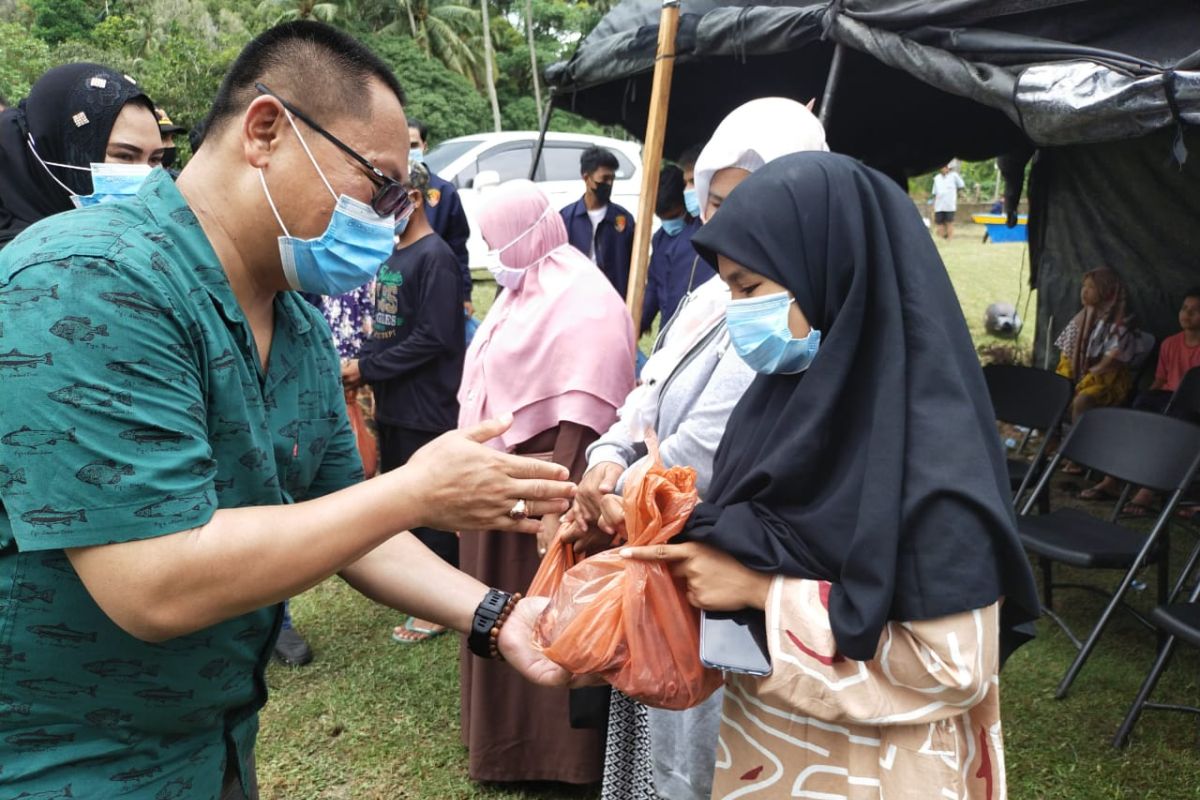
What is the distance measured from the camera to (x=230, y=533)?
1183 mm

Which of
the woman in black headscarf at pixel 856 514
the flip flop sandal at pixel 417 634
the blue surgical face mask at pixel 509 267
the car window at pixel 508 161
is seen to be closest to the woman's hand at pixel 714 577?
the woman in black headscarf at pixel 856 514

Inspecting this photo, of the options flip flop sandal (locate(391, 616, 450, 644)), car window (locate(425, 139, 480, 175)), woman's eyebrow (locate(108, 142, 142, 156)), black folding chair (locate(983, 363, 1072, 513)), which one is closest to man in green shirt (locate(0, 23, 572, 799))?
woman's eyebrow (locate(108, 142, 142, 156))

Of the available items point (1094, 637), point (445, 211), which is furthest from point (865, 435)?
point (445, 211)

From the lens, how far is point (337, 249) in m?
1.52

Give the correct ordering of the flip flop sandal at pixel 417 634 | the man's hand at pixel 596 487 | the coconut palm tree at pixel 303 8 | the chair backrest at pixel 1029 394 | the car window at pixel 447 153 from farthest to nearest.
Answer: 1. the coconut palm tree at pixel 303 8
2. the car window at pixel 447 153
3. the chair backrest at pixel 1029 394
4. the flip flop sandal at pixel 417 634
5. the man's hand at pixel 596 487

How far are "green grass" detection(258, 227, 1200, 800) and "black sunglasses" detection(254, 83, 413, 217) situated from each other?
235 cm

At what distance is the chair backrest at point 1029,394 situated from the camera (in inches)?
202

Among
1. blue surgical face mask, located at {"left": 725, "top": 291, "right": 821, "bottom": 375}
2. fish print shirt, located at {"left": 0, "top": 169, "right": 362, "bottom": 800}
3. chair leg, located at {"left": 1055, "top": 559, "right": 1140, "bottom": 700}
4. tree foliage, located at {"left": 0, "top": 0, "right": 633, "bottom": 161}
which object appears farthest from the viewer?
tree foliage, located at {"left": 0, "top": 0, "right": 633, "bottom": 161}

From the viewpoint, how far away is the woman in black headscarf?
1428mm

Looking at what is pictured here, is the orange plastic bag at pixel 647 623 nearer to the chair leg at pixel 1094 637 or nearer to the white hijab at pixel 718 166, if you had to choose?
the white hijab at pixel 718 166

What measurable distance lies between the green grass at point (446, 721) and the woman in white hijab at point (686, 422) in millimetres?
988

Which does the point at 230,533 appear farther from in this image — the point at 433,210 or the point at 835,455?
the point at 433,210

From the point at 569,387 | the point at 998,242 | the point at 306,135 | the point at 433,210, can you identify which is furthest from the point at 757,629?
the point at 998,242

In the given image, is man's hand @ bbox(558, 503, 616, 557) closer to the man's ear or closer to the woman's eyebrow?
the man's ear
